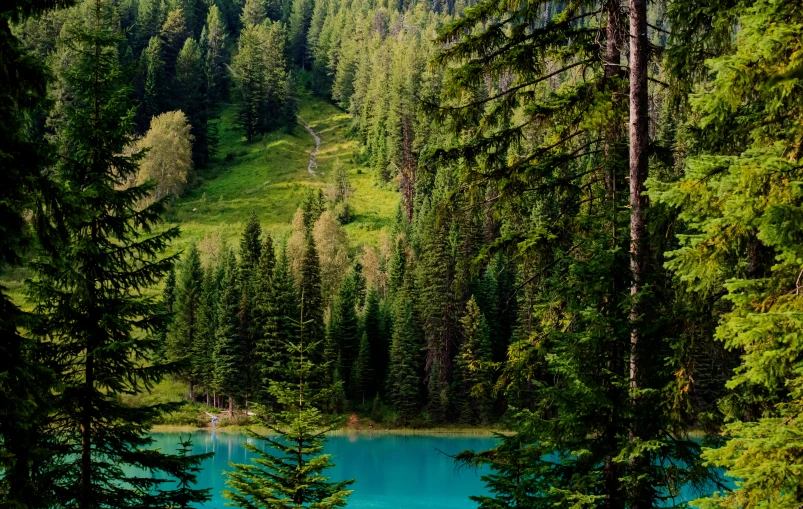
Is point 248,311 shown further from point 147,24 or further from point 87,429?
point 147,24

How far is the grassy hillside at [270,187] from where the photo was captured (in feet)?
301

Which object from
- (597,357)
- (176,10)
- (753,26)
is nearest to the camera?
(753,26)

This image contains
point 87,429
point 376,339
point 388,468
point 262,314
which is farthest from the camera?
point 376,339

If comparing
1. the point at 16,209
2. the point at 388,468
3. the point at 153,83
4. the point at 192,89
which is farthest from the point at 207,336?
the point at 192,89

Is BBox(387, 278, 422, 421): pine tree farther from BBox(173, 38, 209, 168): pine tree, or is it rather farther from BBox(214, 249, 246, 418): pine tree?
BBox(173, 38, 209, 168): pine tree

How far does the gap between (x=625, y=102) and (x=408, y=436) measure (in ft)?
177

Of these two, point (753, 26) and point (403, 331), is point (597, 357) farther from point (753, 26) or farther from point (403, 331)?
point (403, 331)

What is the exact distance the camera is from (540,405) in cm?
818

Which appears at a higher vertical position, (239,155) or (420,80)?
(420,80)

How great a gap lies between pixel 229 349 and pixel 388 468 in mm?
22417

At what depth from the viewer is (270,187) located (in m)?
102

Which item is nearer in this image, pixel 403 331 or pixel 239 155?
pixel 403 331

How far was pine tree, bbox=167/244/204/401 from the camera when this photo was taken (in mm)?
67500

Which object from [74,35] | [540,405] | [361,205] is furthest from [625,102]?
[361,205]
